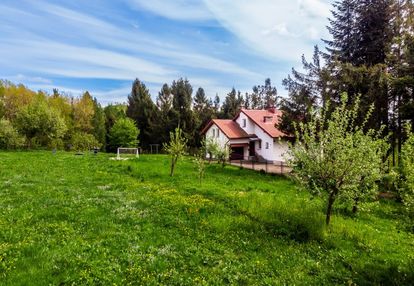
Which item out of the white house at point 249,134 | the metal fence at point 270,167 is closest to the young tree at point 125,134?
the white house at point 249,134

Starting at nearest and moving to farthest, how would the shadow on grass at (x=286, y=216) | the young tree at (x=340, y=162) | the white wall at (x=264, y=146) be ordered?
the young tree at (x=340, y=162) < the shadow on grass at (x=286, y=216) < the white wall at (x=264, y=146)

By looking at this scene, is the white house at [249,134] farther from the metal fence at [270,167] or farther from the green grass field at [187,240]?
the green grass field at [187,240]

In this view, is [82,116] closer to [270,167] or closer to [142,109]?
[142,109]

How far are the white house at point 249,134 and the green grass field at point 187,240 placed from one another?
2746cm

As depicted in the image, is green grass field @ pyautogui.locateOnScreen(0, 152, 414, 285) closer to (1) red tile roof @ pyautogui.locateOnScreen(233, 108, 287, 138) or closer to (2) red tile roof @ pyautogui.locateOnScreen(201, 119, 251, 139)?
(1) red tile roof @ pyautogui.locateOnScreen(233, 108, 287, 138)

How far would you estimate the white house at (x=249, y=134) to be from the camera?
47.6m

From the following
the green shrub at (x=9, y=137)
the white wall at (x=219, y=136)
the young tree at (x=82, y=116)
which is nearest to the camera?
the green shrub at (x=9, y=137)

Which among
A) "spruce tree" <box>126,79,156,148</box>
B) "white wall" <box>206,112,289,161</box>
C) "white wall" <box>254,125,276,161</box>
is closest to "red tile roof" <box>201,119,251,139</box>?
"white wall" <box>206,112,289,161</box>

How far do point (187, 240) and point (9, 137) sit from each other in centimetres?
4811

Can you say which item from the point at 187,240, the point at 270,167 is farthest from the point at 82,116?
the point at 187,240

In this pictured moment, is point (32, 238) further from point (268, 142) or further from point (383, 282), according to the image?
point (268, 142)

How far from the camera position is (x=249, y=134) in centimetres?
5131

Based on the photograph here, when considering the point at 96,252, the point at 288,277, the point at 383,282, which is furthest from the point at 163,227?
the point at 383,282

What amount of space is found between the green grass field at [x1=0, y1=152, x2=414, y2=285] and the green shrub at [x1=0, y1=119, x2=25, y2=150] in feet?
109
